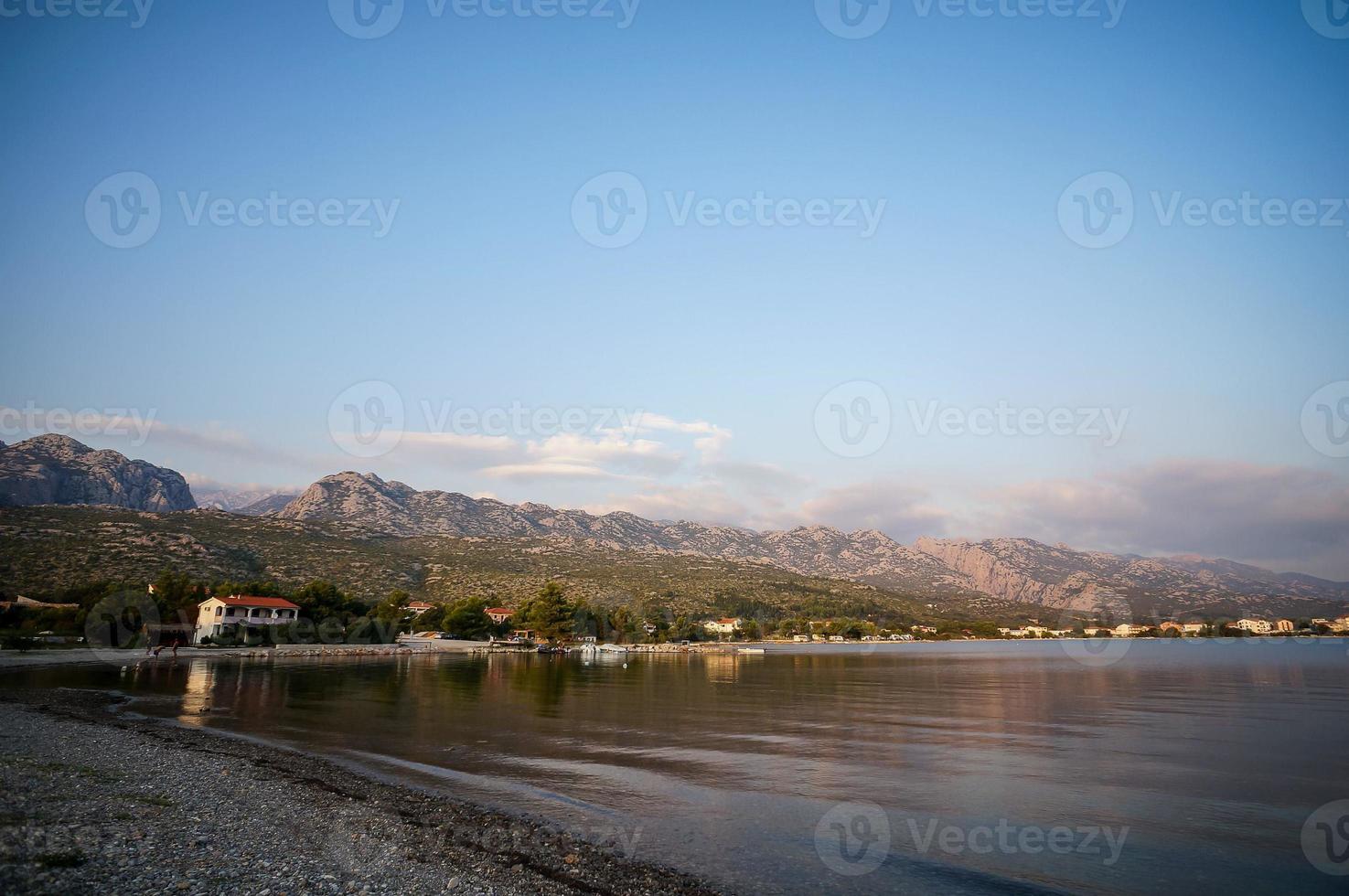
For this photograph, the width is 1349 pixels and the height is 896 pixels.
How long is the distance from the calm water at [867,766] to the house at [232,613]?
38545 millimetres

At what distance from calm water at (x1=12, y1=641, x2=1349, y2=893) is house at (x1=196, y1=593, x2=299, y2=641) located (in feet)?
126

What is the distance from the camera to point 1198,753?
107ft

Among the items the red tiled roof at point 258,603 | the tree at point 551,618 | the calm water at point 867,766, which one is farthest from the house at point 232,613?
the tree at point 551,618

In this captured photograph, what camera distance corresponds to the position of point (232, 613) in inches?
3986

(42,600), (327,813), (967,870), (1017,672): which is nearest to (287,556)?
(42,600)

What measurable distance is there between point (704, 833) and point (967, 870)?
255 inches

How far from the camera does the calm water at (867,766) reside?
17641 millimetres

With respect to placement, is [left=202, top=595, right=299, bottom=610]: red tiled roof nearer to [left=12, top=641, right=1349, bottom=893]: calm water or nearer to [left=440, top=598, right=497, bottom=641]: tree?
[left=440, top=598, right=497, bottom=641]: tree

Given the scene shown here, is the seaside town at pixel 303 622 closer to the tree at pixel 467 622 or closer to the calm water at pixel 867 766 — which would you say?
the tree at pixel 467 622

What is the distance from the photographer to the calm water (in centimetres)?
1764

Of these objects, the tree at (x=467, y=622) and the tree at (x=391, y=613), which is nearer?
the tree at (x=391, y=613)

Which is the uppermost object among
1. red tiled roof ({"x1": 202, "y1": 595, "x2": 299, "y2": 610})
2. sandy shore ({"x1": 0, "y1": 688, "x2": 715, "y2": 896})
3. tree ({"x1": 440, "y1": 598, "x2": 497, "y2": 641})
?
red tiled roof ({"x1": 202, "y1": 595, "x2": 299, "y2": 610})

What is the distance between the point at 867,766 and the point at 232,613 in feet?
330

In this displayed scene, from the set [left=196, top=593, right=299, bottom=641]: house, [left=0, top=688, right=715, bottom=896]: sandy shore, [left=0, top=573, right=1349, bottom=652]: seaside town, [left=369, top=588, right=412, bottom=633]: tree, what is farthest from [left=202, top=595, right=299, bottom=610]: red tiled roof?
[left=0, top=688, right=715, bottom=896]: sandy shore
